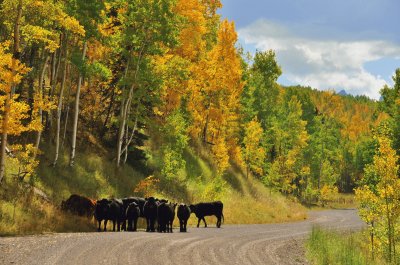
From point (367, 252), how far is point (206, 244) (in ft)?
44.5

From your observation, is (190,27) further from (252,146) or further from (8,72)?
(8,72)

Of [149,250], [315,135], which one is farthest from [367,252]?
[315,135]

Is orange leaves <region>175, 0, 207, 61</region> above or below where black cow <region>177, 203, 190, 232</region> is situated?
above

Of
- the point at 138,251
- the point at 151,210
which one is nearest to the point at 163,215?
the point at 151,210

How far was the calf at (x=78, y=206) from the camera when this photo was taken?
917 inches

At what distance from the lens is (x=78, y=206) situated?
23.5 meters

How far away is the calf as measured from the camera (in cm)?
2330

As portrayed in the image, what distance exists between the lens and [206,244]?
17703 millimetres

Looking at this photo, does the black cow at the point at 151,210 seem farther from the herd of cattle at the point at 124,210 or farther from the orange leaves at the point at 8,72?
the orange leaves at the point at 8,72

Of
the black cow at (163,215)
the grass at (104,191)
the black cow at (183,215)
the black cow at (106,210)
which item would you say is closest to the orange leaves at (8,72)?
the grass at (104,191)

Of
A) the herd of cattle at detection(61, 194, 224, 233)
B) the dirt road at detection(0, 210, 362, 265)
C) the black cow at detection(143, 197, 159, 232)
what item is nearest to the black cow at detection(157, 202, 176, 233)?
the herd of cattle at detection(61, 194, 224, 233)

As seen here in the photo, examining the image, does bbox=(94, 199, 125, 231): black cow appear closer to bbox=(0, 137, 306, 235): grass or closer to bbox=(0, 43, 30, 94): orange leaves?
bbox=(0, 137, 306, 235): grass

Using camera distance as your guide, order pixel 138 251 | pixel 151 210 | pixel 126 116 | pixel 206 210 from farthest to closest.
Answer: pixel 126 116 → pixel 206 210 → pixel 151 210 → pixel 138 251

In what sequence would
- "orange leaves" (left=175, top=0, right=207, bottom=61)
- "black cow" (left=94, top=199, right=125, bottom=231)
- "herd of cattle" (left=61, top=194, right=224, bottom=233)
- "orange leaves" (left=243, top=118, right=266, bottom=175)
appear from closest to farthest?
1. "black cow" (left=94, top=199, right=125, bottom=231)
2. "herd of cattle" (left=61, top=194, right=224, bottom=233)
3. "orange leaves" (left=175, top=0, right=207, bottom=61)
4. "orange leaves" (left=243, top=118, right=266, bottom=175)
